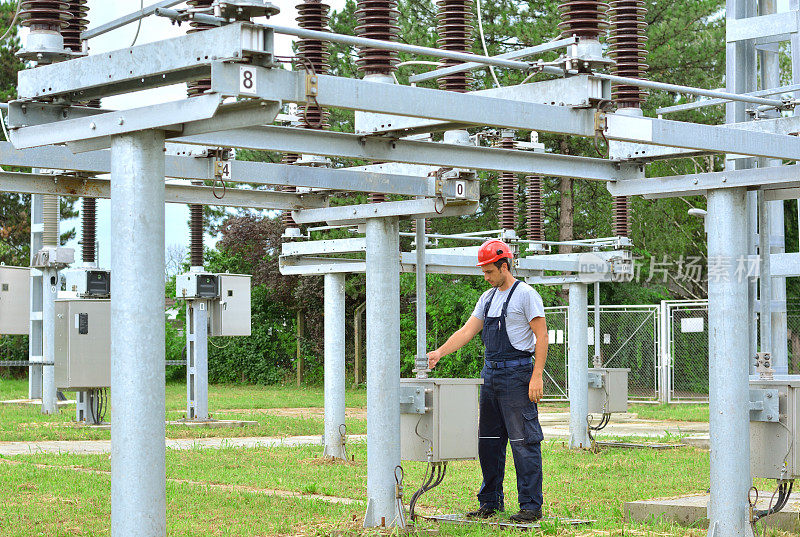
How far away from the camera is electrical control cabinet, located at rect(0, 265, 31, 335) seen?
2014 cm

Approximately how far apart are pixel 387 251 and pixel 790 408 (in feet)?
9.30

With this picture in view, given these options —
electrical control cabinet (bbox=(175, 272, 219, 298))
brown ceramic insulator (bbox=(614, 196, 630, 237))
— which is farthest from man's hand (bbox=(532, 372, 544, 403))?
electrical control cabinet (bbox=(175, 272, 219, 298))

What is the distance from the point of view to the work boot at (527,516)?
A: 304 inches

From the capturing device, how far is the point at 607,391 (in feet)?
47.3

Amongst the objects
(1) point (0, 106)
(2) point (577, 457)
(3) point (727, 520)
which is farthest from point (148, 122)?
(2) point (577, 457)

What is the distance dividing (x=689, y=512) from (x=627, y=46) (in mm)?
3257

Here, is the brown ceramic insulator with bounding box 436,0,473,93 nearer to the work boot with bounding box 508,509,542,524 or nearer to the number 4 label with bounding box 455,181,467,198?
the number 4 label with bounding box 455,181,467,198

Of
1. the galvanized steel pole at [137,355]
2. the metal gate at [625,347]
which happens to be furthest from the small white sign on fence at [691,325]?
the galvanized steel pole at [137,355]

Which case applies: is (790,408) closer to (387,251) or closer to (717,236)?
(717,236)

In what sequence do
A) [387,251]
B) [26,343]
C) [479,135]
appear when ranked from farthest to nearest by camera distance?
[26,343] → [479,135] → [387,251]

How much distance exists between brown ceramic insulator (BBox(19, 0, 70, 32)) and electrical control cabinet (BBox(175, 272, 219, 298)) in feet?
35.6

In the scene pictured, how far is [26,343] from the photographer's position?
34.4 m

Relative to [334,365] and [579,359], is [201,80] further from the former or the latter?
[579,359]

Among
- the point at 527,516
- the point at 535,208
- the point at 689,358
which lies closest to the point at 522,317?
the point at 527,516
